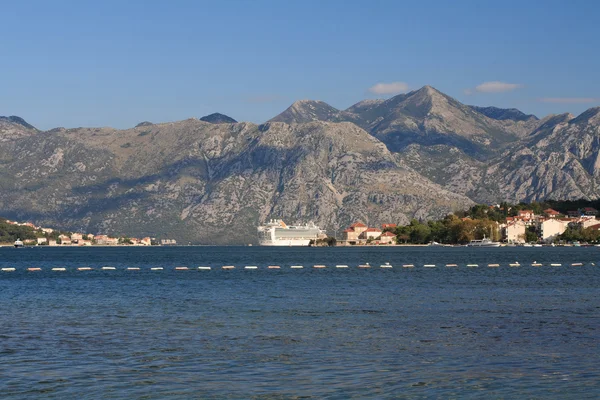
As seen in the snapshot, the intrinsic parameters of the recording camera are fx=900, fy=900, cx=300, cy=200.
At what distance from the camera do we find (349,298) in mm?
69000

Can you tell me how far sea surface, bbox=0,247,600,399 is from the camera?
102 ft

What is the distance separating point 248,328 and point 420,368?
1545 centimetres

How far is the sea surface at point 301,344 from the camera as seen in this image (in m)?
30.9

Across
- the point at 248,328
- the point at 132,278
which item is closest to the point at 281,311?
the point at 248,328

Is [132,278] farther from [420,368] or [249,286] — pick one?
[420,368]

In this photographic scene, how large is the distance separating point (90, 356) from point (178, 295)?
36.5 m

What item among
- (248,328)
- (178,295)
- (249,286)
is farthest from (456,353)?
(249,286)

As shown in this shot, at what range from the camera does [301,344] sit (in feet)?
135

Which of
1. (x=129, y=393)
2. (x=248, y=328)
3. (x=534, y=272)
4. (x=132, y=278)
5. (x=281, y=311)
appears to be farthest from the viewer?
(x=534, y=272)

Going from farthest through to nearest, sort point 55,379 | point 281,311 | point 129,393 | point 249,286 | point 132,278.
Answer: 1. point 132,278
2. point 249,286
3. point 281,311
4. point 55,379
5. point 129,393

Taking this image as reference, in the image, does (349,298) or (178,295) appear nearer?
(349,298)

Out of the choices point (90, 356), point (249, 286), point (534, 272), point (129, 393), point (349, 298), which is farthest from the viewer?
point (534, 272)

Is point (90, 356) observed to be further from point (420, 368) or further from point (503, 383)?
point (503, 383)

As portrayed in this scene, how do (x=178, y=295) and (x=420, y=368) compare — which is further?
(x=178, y=295)
